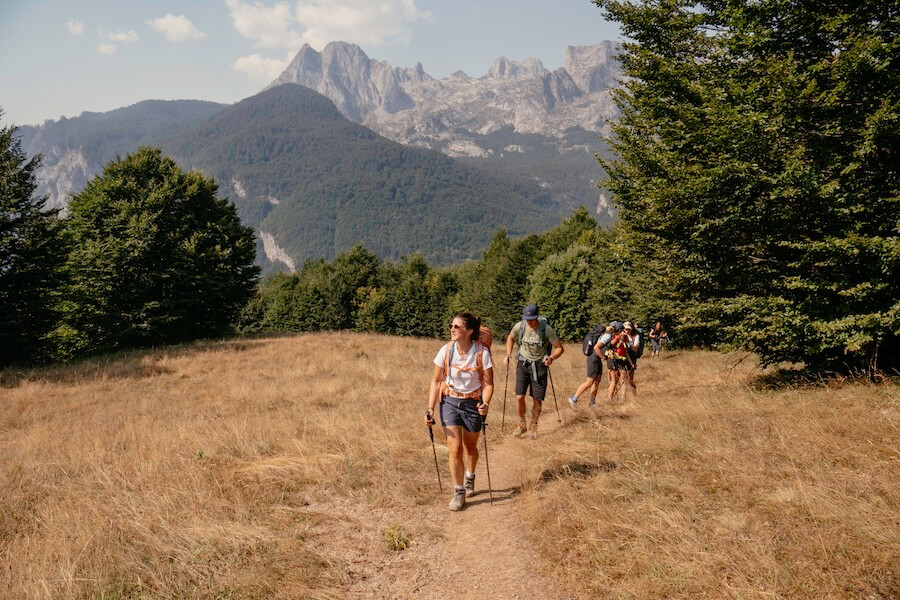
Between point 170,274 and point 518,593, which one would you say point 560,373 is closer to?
point 518,593

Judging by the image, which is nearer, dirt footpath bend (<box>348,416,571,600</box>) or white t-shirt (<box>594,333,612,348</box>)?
dirt footpath bend (<box>348,416,571,600</box>)

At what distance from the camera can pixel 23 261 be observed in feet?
71.1

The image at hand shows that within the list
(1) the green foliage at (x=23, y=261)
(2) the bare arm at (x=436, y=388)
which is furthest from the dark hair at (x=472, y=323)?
(1) the green foliage at (x=23, y=261)

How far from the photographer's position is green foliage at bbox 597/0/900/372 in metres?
7.66

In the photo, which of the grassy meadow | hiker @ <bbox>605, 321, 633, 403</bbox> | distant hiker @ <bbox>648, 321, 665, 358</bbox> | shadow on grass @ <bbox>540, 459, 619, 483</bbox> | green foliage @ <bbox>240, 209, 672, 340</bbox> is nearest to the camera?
the grassy meadow

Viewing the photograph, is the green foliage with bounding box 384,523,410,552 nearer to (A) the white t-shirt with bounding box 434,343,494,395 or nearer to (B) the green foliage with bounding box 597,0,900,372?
(A) the white t-shirt with bounding box 434,343,494,395

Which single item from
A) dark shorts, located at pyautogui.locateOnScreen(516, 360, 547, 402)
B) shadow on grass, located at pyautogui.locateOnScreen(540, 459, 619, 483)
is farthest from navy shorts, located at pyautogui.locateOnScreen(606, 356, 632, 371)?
shadow on grass, located at pyautogui.locateOnScreen(540, 459, 619, 483)

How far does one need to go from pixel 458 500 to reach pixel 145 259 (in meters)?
29.3

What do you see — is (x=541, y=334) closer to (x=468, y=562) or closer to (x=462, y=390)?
(x=462, y=390)

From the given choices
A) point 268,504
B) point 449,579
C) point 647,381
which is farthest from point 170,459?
point 647,381

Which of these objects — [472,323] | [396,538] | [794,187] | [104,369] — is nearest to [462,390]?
[472,323]

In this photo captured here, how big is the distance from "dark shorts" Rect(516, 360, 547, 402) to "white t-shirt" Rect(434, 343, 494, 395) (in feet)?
8.26

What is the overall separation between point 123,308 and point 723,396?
30.6 meters

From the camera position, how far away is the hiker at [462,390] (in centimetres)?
586
